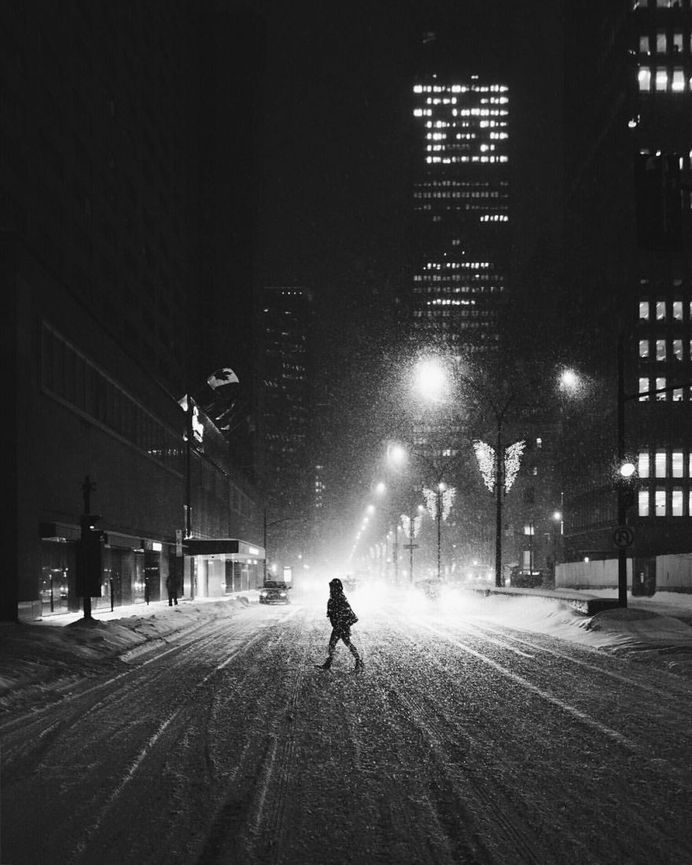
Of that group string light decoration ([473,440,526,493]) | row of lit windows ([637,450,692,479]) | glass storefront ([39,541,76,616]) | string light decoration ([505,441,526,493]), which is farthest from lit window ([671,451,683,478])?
glass storefront ([39,541,76,616])

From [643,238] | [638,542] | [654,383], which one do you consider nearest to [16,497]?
[643,238]

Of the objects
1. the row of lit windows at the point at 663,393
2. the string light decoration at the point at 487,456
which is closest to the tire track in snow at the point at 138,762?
the string light decoration at the point at 487,456

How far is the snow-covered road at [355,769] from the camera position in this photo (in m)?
6.42

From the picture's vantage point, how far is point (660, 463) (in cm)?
10175

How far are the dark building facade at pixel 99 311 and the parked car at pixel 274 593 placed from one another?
4.30 meters

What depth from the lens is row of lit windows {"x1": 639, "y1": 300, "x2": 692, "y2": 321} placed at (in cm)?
10400

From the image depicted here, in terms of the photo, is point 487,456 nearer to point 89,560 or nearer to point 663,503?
point 89,560

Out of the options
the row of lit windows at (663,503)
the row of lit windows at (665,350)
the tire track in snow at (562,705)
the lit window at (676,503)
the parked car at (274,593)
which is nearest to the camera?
the tire track in snow at (562,705)

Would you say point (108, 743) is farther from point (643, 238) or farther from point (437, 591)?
point (437, 591)

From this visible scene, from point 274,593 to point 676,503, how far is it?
5818 cm

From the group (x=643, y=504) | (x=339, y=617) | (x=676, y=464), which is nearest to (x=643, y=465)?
(x=676, y=464)

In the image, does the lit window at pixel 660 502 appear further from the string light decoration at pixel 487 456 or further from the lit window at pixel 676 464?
the string light decoration at pixel 487 456

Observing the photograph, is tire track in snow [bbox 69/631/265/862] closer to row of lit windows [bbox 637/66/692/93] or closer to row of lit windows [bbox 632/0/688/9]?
row of lit windows [bbox 637/66/692/93]

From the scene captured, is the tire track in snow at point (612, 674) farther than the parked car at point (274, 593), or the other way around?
the parked car at point (274, 593)
